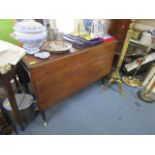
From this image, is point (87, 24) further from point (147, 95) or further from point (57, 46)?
point (147, 95)

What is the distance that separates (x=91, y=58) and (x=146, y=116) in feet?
3.44

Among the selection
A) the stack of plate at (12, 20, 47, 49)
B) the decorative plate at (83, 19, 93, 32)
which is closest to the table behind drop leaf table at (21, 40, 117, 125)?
the stack of plate at (12, 20, 47, 49)

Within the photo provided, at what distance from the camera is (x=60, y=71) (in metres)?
1.20

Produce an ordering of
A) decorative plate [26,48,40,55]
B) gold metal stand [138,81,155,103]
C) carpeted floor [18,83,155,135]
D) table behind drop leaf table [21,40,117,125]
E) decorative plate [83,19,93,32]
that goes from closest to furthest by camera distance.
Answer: table behind drop leaf table [21,40,117,125]
decorative plate [26,48,40,55]
carpeted floor [18,83,155,135]
decorative plate [83,19,93,32]
gold metal stand [138,81,155,103]

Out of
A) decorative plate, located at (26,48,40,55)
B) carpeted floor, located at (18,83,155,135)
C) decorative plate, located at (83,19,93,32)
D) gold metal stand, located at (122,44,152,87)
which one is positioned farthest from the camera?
gold metal stand, located at (122,44,152,87)

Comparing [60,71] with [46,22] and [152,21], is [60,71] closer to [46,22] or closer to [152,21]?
[46,22]

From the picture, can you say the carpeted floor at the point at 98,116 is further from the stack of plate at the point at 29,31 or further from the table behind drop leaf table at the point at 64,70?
the stack of plate at the point at 29,31

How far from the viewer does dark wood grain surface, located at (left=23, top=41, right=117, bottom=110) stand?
107 centimetres

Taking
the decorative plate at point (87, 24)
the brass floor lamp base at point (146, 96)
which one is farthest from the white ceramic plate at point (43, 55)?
the brass floor lamp base at point (146, 96)

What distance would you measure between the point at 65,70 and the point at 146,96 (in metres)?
1.37

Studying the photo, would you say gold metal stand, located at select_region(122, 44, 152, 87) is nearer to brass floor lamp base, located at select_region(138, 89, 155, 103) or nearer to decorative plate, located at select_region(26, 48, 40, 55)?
brass floor lamp base, located at select_region(138, 89, 155, 103)
